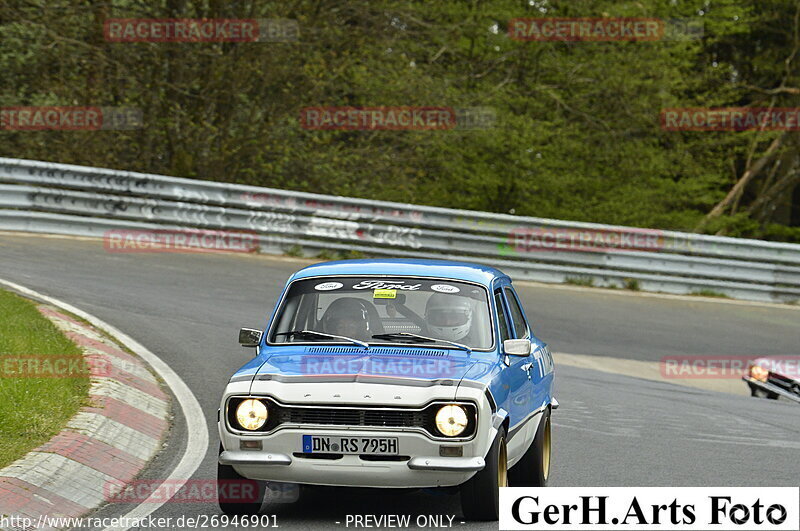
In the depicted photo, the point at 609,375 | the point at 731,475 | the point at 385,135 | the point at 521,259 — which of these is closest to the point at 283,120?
the point at 385,135

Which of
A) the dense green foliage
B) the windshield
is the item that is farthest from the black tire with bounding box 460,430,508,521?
the dense green foliage

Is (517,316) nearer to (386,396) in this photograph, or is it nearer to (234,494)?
(386,396)

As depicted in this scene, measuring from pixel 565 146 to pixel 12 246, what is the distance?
13.8 m

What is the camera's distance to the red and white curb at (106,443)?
7.03 m

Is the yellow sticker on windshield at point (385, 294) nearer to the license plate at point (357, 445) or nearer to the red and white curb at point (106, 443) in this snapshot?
the license plate at point (357, 445)

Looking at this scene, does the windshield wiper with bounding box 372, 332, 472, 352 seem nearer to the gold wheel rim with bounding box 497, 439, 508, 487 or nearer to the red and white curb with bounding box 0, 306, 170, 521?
the gold wheel rim with bounding box 497, 439, 508, 487

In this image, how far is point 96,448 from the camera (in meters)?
8.24

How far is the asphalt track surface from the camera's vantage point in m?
8.31

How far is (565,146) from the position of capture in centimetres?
2759

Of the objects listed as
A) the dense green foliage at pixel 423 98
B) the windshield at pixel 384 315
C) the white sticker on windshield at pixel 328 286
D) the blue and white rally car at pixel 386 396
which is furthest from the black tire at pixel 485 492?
the dense green foliage at pixel 423 98

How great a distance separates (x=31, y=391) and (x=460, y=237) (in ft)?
38.5

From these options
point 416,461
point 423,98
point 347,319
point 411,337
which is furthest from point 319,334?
point 423,98

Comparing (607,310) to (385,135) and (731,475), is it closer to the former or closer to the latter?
(385,135)

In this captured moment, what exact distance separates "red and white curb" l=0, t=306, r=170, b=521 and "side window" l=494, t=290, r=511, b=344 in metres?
2.64
